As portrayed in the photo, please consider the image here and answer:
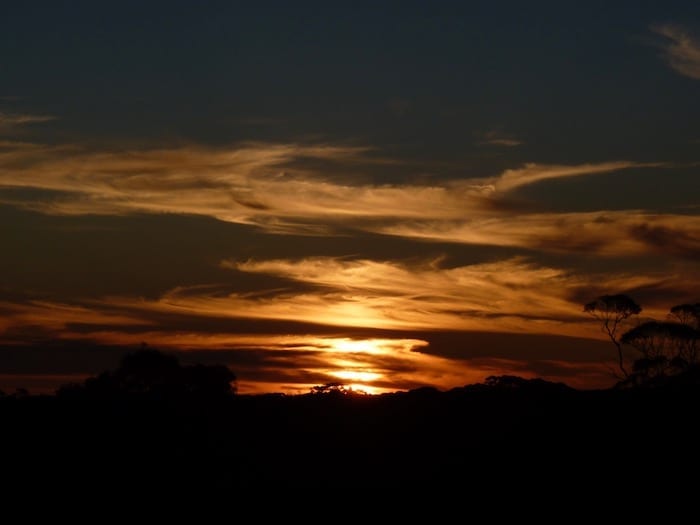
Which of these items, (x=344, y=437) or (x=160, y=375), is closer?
(x=344, y=437)

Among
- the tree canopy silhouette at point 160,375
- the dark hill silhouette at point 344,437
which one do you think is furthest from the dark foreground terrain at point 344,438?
the tree canopy silhouette at point 160,375

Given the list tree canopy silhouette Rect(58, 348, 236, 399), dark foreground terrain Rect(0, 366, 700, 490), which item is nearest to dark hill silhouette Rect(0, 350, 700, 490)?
dark foreground terrain Rect(0, 366, 700, 490)

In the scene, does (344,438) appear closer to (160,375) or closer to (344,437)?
(344,437)

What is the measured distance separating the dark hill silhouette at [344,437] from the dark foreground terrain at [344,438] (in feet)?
0.12

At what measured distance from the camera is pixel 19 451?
944 inches

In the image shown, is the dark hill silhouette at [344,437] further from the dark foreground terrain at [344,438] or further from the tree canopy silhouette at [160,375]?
the tree canopy silhouette at [160,375]

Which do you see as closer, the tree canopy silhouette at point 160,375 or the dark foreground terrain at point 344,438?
the dark foreground terrain at point 344,438

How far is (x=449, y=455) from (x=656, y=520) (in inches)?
178

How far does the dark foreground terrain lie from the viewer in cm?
2364

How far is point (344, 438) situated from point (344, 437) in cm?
5

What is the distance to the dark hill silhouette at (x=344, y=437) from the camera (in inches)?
932

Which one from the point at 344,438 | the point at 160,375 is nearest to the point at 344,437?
the point at 344,438

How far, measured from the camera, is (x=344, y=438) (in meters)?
25.6

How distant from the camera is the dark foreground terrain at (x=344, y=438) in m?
23.6
